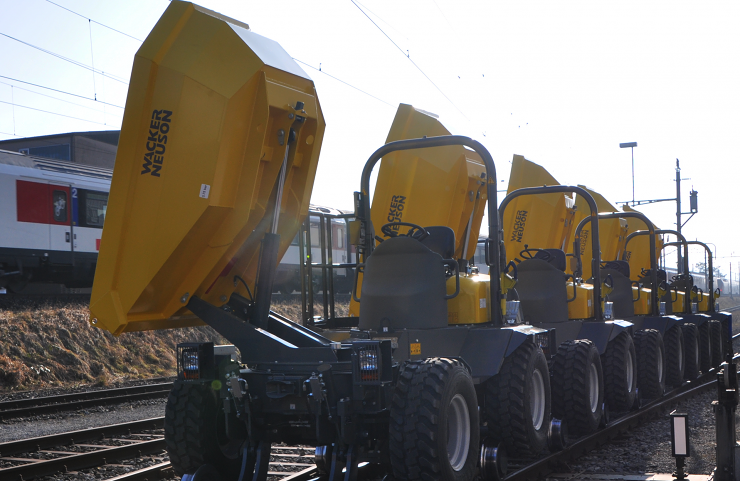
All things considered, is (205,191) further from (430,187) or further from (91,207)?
(91,207)

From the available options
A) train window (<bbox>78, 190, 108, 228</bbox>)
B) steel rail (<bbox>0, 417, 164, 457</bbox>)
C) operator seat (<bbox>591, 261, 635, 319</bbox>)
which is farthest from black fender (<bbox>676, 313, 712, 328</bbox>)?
train window (<bbox>78, 190, 108, 228</bbox>)

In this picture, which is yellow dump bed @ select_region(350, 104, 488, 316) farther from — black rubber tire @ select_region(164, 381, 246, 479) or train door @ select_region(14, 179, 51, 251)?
train door @ select_region(14, 179, 51, 251)

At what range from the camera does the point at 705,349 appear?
15836 mm

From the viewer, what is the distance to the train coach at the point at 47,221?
18328mm

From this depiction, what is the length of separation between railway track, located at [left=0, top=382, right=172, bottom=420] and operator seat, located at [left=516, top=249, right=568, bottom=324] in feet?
24.6

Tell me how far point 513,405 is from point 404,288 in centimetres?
150

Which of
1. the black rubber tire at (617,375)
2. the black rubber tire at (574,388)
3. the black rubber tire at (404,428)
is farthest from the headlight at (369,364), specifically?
the black rubber tire at (617,375)

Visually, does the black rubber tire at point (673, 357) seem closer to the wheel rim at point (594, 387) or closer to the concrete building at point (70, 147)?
the wheel rim at point (594, 387)

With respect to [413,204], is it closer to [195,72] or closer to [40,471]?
[195,72]

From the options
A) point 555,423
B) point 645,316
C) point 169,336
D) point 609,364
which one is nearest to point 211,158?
point 555,423

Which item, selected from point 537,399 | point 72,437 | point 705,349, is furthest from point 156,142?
point 705,349

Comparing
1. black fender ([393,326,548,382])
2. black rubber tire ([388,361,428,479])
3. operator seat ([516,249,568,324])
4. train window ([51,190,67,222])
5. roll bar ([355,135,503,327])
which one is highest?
train window ([51,190,67,222])

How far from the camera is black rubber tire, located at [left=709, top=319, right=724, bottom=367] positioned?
1656 centimetres

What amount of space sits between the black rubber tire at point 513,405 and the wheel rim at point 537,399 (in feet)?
1.06
